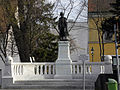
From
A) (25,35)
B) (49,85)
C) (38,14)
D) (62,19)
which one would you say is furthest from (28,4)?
(49,85)

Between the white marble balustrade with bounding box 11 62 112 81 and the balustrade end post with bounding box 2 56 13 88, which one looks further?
the white marble balustrade with bounding box 11 62 112 81

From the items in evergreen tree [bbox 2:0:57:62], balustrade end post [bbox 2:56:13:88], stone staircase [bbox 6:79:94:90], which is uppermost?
evergreen tree [bbox 2:0:57:62]

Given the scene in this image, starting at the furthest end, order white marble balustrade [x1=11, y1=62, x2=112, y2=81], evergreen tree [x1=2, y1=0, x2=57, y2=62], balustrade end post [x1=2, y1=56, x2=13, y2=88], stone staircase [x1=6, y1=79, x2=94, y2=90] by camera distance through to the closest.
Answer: evergreen tree [x1=2, y1=0, x2=57, y2=62], white marble balustrade [x1=11, y1=62, x2=112, y2=81], balustrade end post [x1=2, y1=56, x2=13, y2=88], stone staircase [x1=6, y1=79, x2=94, y2=90]

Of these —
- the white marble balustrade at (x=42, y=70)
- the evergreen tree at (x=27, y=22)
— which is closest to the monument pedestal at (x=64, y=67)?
the white marble balustrade at (x=42, y=70)

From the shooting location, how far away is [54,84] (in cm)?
1638

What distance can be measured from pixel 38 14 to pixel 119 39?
8.85 metres

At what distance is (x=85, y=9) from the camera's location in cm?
3088

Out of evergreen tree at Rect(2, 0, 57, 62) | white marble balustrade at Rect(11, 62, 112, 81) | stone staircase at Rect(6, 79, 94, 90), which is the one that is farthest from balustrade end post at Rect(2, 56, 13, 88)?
evergreen tree at Rect(2, 0, 57, 62)

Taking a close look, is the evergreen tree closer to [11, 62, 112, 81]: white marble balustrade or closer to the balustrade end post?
[11, 62, 112, 81]: white marble balustrade

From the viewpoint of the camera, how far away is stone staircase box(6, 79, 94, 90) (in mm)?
15570

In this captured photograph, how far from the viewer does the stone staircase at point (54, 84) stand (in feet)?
51.1

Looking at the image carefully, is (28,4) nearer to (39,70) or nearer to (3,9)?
(3,9)

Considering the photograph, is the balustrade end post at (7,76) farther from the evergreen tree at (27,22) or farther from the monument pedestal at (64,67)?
A: the evergreen tree at (27,22)

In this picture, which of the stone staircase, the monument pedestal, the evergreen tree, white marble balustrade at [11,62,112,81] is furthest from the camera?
the evergreen tree
